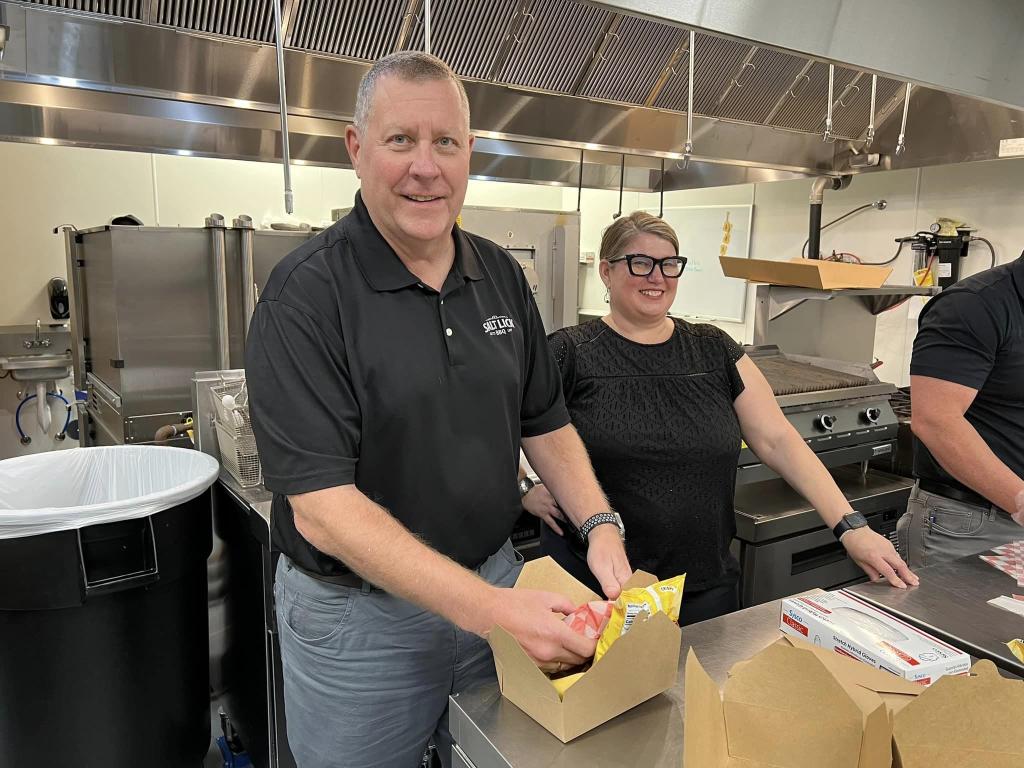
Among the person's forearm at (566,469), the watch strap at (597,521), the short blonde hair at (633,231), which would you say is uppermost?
the short blonde hair at (633,231)

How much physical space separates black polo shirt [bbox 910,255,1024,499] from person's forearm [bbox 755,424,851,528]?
0.42 metres

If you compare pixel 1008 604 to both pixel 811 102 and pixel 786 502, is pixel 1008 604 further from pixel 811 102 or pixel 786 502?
pixel 811 102

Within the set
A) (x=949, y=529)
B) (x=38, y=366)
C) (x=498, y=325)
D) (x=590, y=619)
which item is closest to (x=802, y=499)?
(x=949, y=529)

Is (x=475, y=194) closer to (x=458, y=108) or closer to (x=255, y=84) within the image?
(x=255, y=84)

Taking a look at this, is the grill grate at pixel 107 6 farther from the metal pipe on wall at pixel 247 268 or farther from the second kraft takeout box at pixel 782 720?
the second kraft takeout box at pixel 782 720

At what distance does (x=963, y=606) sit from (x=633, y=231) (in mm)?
1009

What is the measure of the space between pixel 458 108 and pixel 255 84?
4.82 ft

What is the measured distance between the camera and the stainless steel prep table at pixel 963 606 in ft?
3.70

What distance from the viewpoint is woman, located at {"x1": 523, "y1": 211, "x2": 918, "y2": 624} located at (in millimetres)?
1619

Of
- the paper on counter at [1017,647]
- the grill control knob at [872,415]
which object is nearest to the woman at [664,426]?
the paper on counter at [1017,647]

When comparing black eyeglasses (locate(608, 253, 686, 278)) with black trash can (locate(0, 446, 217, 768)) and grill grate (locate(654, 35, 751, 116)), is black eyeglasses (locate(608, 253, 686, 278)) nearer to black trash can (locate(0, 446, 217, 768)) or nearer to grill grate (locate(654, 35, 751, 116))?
black trash can (locate(0, 446, 217, 768))

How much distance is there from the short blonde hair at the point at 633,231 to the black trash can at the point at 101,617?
113 centimetres

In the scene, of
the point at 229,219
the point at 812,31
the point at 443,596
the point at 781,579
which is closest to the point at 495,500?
the point at 443,596

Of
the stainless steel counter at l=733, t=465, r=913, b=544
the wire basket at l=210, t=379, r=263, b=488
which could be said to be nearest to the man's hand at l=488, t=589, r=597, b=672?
the wire basket at l=210, t=379, r=263, b=488
